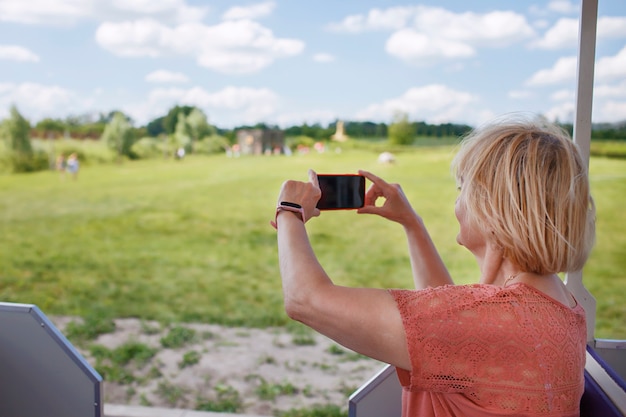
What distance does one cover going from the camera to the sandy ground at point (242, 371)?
11.4ft

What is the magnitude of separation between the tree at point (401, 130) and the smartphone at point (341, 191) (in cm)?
485

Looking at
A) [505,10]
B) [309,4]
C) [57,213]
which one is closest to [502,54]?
[505,10]

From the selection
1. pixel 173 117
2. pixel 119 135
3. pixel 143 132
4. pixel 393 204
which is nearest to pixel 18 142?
pixel 119 135

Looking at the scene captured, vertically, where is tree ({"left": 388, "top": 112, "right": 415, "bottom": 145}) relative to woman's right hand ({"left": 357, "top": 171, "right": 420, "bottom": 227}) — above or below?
above

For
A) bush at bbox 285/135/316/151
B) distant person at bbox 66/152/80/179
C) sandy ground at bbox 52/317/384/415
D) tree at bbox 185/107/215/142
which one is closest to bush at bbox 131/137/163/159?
tree at bbox 185/107/215/142

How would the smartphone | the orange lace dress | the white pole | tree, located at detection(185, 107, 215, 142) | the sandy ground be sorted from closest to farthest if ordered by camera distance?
the orange lace dress
the smartphone
the white pole
the sandy ground
tree, located at detection(185, 107, 215, 142)

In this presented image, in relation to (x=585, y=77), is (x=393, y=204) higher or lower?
lower

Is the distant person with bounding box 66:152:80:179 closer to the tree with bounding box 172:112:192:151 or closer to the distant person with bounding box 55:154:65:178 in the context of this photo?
the distant person with bounding box 55:154:65:178

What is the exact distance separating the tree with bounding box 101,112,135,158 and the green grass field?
21 centimetres

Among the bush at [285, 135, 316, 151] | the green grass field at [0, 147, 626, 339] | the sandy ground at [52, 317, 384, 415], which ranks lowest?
the sandy ground at [52, 317, 384, 415]

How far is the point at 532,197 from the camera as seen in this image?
0.77 m

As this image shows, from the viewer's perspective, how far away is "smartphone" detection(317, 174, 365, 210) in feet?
3.37

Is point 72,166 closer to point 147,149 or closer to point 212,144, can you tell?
point 147,149

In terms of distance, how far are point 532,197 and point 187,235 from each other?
5715mm
